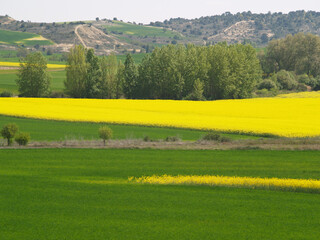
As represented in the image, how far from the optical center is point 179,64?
96.1 m

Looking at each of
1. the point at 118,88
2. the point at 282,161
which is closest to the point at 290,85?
the point at 118,88

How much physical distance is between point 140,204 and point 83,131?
94.6ft

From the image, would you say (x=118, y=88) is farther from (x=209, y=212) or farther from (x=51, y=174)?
(x=209, y=212)

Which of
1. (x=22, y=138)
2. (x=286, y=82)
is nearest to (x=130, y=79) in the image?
(x=286, y=82)

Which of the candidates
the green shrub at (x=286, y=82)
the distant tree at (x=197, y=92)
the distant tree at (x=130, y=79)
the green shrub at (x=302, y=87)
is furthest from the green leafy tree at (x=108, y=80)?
the green shrub at (x=302, y=87)

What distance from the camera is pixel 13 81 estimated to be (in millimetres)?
123375

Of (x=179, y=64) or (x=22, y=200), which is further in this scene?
(x=179, y=64)

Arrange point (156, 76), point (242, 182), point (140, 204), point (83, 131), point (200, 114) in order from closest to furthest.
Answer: point (140, 204)
point (242, 182)
point (83, 131)
point (200, 114)
point (156, 76)

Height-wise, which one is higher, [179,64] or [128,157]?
[179,64]

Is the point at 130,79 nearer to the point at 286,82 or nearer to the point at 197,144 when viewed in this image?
the point at 286,82

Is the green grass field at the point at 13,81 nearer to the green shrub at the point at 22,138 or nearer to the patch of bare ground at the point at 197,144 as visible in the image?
the green shrub at the point at 22,138

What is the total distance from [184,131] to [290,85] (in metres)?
70.4

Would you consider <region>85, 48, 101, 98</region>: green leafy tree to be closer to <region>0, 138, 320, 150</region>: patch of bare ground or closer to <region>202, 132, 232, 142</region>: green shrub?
<region>0, 138, 320, 150</region>: patch of bare ground

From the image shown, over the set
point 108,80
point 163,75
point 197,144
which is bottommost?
point 197,144
